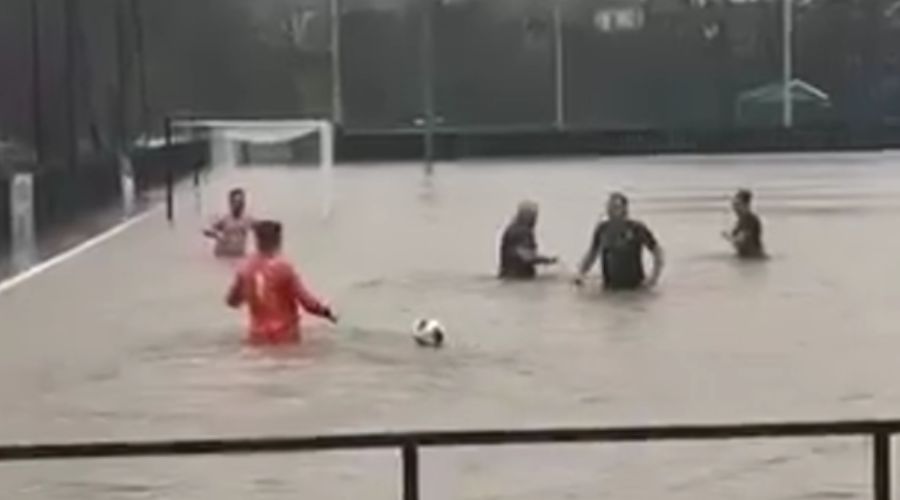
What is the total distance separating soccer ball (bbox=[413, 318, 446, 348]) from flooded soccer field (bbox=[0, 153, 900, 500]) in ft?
0.44

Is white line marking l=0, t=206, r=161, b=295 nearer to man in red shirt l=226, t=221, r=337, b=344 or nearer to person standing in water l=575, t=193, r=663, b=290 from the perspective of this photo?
person standing in water l=575, t=193, r=663, b=290

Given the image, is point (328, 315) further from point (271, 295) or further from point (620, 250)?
point (620, 250)

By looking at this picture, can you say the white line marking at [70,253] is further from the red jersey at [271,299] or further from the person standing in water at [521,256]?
the red jersey at [271,299]

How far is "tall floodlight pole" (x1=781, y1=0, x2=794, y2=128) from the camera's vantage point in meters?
74.7

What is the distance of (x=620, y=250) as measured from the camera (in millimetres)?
21250

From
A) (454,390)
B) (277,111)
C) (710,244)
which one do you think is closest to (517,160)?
(277,111)

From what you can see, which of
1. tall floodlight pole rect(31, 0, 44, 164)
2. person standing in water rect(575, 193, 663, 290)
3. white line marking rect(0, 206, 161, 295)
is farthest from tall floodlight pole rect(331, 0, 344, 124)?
person standing in water rect(575, 193, 663, 290)

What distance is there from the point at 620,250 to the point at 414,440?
15303mm

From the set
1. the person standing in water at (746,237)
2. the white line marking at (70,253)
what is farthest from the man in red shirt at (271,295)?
the person standing in water at (746,237)

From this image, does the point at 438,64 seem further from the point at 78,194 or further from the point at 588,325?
the point at 588,325


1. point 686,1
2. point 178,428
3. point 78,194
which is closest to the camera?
point 178,428

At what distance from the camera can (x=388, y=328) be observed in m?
18.6

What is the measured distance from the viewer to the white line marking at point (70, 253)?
25.2 meters

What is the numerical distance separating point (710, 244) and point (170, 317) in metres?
9.49
